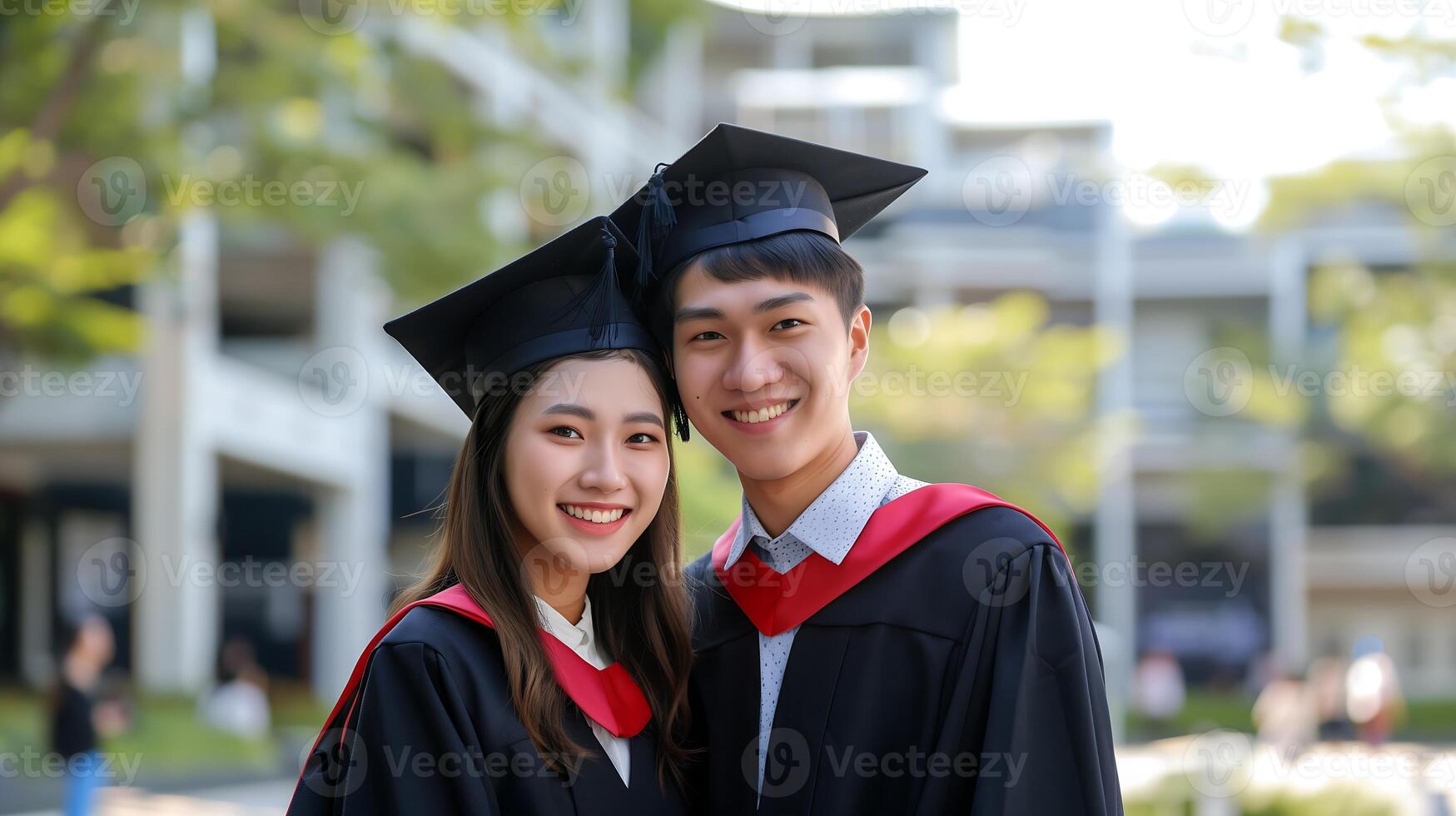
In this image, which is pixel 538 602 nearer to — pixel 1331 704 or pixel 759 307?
pixel 759 307

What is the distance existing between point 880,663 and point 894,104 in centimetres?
2783

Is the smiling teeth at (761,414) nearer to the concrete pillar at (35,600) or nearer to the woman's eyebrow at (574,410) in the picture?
the woman's eyebrow at (574,410)

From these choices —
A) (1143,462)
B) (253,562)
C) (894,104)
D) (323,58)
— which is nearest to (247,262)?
(253,562)

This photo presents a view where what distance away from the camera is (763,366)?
2.33m

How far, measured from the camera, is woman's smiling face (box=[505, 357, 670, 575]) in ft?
7.73

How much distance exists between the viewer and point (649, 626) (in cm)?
254

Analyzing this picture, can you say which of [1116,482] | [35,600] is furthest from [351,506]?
[1116,482]

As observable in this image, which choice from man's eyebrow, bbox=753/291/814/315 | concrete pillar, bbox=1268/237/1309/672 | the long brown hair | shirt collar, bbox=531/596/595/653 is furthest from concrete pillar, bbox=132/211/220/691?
concrete pillar, bbox=1268/237/1309/672

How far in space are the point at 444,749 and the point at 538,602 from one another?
367 millimetres

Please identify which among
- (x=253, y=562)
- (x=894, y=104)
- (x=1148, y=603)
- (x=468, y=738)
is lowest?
(x=1148, y=603)

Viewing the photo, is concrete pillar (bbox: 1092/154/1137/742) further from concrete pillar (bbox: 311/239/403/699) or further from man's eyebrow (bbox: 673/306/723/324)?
man's eyebrow (bbox: 673/306/723/324)

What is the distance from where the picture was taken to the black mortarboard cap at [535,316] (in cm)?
244

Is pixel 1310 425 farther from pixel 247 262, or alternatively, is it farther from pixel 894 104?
pixel 247 262

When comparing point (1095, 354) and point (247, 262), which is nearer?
point (1095, 354)
